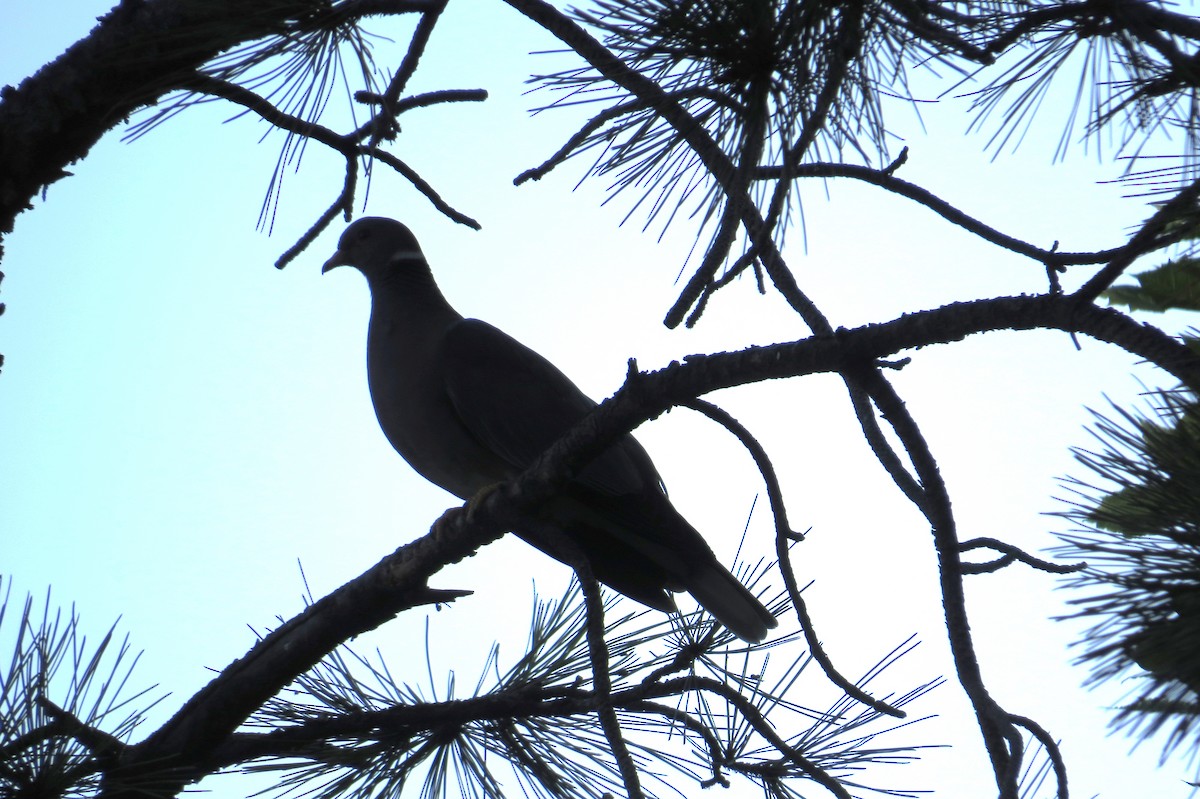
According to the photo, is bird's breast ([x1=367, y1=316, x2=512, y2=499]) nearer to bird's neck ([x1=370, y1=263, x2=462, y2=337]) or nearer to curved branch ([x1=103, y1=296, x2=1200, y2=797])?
bird's neck ([x1=370, y1=263, x2=462, y2=337])

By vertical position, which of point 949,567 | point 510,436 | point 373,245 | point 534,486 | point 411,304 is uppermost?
point 373,245

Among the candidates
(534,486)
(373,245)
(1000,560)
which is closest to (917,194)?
(1000,560)

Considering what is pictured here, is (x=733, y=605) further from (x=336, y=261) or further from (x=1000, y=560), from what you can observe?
(x=336, y=261)

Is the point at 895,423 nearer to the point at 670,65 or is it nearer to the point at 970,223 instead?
the point at 970,223

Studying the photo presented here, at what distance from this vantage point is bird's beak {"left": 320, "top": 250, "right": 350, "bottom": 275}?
385 cm

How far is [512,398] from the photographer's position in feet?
9.95

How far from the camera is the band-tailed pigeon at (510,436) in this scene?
2.63m

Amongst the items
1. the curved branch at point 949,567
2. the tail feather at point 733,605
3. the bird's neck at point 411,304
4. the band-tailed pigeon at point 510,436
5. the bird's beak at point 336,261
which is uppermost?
the bird's beak at point 336,261

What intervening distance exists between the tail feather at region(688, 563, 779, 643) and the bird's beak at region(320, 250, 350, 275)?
1.90 metres

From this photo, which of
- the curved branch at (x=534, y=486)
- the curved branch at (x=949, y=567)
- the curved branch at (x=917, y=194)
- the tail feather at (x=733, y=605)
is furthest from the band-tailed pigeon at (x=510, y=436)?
the curved branch at (x=917, y=194)

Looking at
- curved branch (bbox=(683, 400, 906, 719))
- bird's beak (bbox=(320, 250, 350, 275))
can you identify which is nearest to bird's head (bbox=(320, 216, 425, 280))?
bird's beak (bbox=(320, 250, 350, 275))

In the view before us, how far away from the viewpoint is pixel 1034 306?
1.39 meters

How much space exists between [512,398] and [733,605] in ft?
3.07

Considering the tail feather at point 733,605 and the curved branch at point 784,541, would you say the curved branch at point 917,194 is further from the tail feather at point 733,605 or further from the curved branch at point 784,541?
the tail feather at point 733,605
